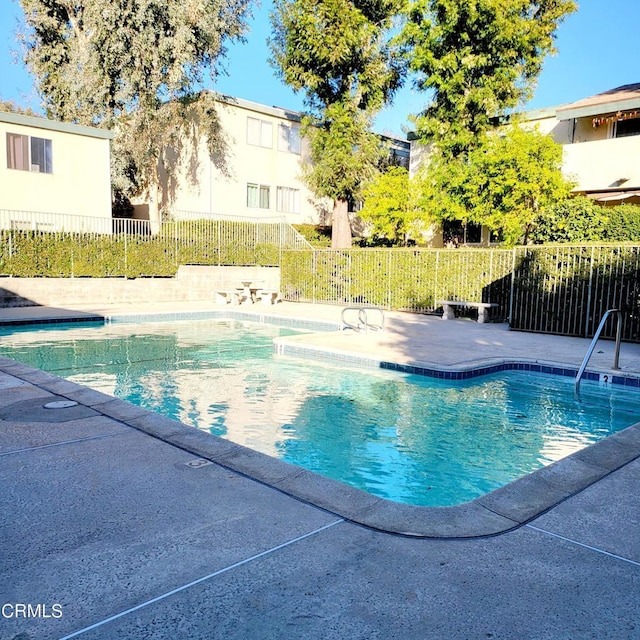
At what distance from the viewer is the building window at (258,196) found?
27688 millimetres

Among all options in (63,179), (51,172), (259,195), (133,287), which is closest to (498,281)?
(133,287)

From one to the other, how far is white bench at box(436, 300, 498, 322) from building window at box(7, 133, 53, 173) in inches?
581

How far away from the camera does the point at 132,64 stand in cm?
2320

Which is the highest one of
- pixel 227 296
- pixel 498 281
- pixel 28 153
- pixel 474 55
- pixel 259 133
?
pixel 474 55

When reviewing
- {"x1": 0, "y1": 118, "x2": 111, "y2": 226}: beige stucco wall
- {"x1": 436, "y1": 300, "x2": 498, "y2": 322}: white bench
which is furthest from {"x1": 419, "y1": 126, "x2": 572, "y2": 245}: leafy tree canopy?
{"x1": 0, "y1": 118, "x2": 111, "y2": 226}: beige stucco wall

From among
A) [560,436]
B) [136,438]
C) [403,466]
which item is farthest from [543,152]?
[136,438]

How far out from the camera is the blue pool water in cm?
490

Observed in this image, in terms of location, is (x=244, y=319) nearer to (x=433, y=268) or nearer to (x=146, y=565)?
(x=433, y=268)

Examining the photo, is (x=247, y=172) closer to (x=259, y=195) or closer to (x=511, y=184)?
(x=259, y=195)

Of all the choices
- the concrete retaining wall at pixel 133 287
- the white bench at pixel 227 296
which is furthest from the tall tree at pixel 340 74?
the white bench at pixel 227 296

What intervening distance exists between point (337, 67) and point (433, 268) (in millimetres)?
11931

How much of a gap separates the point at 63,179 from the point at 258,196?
32.2 ft

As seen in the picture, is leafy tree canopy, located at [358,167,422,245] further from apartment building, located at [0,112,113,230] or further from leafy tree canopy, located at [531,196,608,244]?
apartment building, located at [0,112,113,230]

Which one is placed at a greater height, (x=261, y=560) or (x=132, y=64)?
(x=132, y=64)
